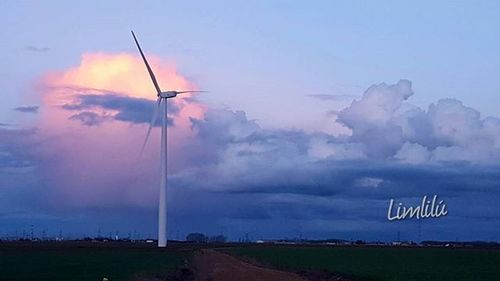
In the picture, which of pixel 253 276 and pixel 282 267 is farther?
pixel 282 267

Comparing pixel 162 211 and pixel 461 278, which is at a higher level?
pixel 162 211

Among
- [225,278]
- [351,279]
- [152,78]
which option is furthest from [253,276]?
[152,78]

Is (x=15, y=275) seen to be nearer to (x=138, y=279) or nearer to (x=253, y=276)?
(x=138, y=279)

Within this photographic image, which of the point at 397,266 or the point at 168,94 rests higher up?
the point at 168,94

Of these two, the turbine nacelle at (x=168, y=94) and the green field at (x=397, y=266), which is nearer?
the green field at (x=397, y=266)

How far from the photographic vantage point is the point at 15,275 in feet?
209

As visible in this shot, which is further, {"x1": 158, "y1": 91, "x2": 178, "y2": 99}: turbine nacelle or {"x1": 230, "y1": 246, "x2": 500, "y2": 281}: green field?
{"x1": 158, "y1": 91, "x2": 178, "y2": 99}: turbine nacelle

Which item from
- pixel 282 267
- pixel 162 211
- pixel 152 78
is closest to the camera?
pixel 282 267

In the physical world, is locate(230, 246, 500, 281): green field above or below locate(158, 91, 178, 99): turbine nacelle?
below

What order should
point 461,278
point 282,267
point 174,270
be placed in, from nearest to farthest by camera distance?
1. point 461,278
2. point 174,270
3. point 282,267

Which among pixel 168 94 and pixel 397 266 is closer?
pixel 397 266

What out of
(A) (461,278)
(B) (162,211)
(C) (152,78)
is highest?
(C) (152,78)

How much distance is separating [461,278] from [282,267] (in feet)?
90.6

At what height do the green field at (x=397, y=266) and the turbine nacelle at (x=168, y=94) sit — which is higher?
the turbine nacelle at (x=168, y=94)
